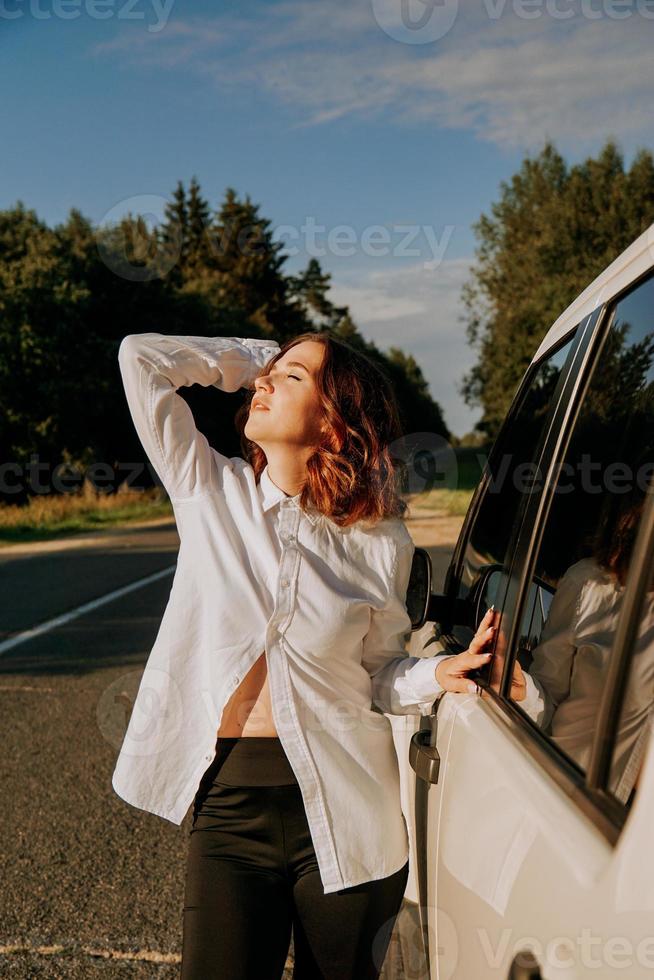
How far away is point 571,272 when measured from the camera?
42.7 meters

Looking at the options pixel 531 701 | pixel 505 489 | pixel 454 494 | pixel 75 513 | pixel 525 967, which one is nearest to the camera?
pixel 525 967

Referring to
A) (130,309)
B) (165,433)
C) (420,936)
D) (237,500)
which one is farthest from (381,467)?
(130,309)

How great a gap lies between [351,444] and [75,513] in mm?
24663

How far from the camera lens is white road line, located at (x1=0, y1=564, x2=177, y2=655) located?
A: 853 centimetres

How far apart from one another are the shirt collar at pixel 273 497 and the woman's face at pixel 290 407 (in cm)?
9

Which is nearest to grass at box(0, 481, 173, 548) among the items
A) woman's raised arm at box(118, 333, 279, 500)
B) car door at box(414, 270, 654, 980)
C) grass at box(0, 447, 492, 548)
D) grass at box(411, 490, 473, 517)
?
grass at box(0, 447, 492, 548)

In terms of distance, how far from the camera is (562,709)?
182cm

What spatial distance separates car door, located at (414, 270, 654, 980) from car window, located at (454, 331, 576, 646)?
2 cm

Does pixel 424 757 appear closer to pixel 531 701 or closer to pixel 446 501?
pixel 531 701

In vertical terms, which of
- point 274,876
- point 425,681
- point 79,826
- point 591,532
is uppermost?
point 591,532

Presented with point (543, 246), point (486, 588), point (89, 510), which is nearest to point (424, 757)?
point (486, 588)

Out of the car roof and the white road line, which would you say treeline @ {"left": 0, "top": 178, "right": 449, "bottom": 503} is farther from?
the car roof

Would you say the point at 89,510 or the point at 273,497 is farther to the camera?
the point at 89,510

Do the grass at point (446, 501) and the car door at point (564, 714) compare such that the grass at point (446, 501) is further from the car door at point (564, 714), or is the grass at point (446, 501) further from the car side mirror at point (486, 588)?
the car door at point (564, 714)
